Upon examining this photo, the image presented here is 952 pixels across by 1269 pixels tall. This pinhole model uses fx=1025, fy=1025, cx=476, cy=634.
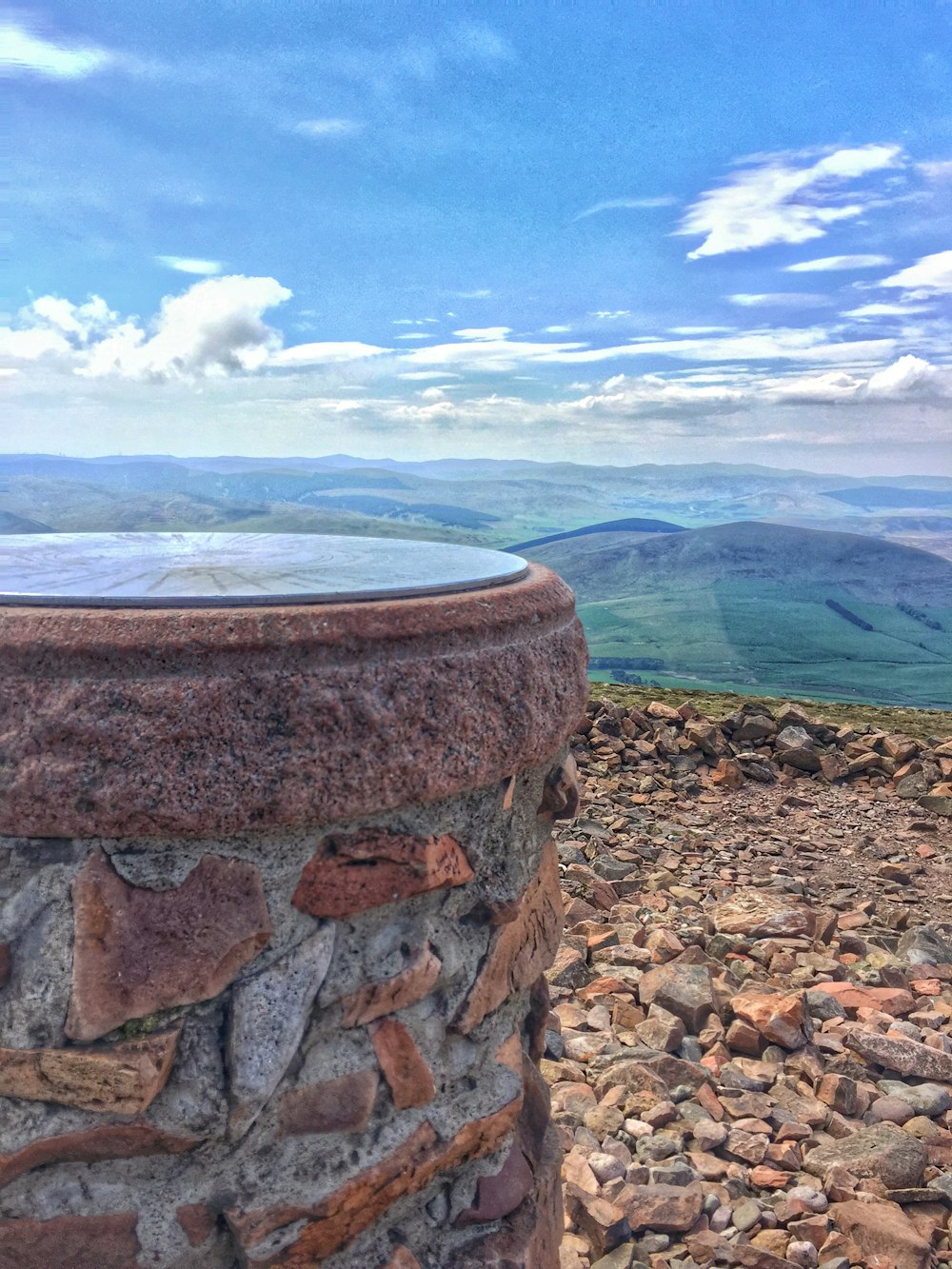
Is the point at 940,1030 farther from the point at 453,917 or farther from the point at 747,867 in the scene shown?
the point at 453,917

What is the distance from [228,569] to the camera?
1938 millimetres

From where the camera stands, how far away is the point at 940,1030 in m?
3.52

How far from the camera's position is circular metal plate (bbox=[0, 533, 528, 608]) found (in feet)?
5.20

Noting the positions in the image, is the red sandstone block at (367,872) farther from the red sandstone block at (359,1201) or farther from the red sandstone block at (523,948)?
the red sandstone block at (359,1201)

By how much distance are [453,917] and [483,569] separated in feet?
2.20

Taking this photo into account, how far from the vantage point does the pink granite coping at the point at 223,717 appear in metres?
1.41

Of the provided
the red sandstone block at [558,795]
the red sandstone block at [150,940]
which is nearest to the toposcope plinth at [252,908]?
the red sandstone block at [150,940]

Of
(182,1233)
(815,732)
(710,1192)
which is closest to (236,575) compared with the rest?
(182,1233)

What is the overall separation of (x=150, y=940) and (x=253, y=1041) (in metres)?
0.22

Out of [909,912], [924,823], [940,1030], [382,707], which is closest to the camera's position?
[382,707]

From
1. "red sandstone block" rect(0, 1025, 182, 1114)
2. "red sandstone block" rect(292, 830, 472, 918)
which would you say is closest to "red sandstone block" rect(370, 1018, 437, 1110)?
"red sandstone block" rect(292, 830, 472, 918)

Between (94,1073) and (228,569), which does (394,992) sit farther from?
(228,569)

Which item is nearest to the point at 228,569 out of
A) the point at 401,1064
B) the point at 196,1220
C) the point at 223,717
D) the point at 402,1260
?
the point at 223,717

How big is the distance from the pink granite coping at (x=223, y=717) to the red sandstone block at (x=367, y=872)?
8 cm
